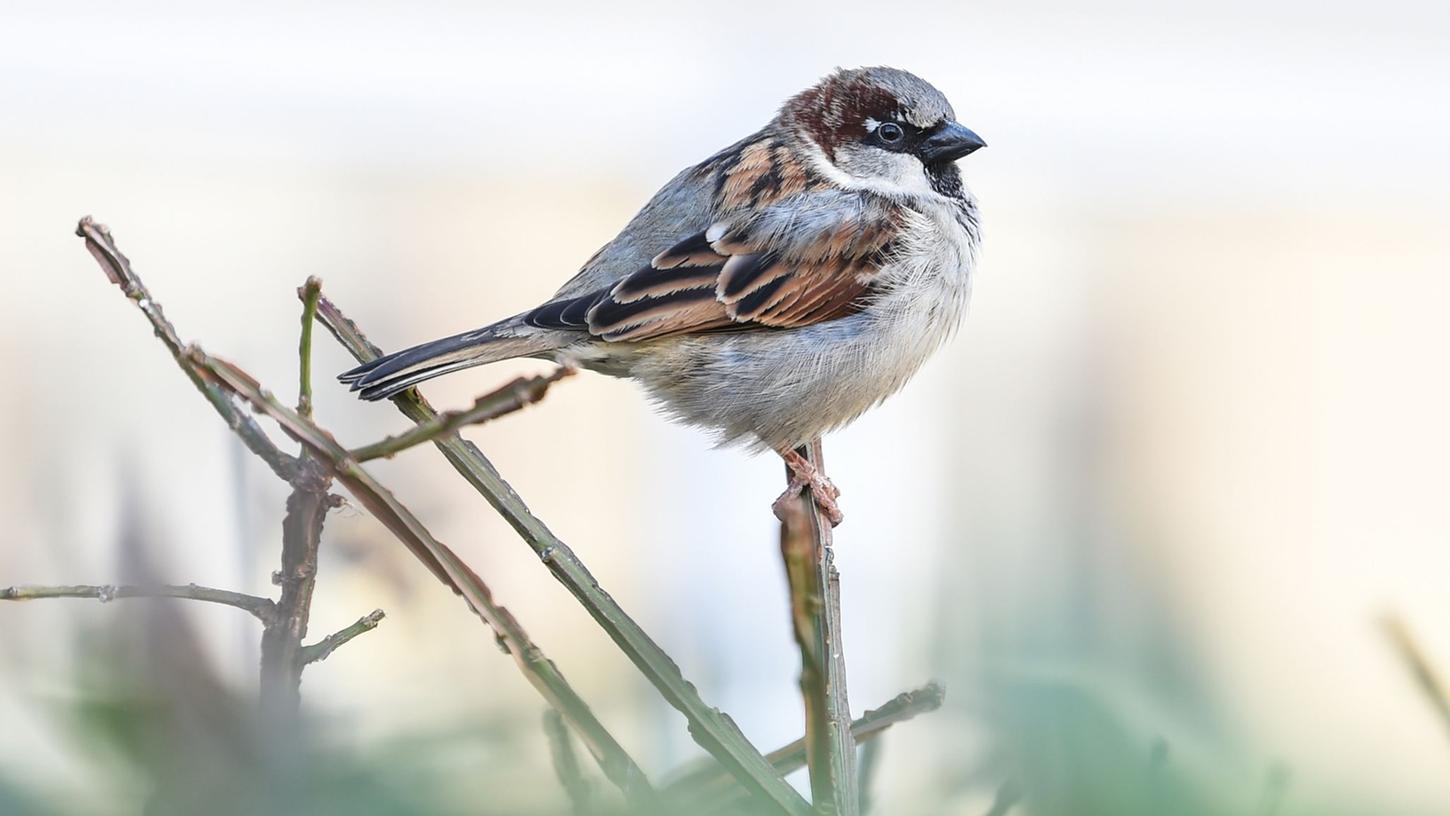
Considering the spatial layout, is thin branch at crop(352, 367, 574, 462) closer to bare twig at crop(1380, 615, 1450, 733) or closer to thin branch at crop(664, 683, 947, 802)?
thin branch at crop(664, 683, 947, 802)

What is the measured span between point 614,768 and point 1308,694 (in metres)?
0.29

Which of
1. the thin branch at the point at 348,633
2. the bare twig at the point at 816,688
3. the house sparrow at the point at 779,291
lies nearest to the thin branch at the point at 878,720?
the bare twig at the point at 816,688

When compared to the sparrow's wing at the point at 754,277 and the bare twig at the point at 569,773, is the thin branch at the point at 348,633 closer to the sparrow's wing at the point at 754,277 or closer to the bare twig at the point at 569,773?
the bare twig at the point at 569,773

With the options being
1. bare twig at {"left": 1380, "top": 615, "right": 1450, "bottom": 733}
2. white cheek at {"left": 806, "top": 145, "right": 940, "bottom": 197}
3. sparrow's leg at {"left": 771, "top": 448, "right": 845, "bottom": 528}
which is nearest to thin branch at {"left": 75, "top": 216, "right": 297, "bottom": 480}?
bare twig at {"left": 1380, "top": 615, "right": 1450, "bottom": 733}

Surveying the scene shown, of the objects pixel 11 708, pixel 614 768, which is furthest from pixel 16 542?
pixel 614 768

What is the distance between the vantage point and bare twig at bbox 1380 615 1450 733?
1.74 ft

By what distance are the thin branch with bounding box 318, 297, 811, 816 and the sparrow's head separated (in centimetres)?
155

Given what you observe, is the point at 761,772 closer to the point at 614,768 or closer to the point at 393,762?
the point at 614,768

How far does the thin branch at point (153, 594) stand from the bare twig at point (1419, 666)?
0.45 meters

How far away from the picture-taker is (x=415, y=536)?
659 millimetres

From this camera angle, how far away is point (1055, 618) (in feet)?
1.69

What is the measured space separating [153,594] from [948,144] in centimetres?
207

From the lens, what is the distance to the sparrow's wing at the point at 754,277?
1983mm

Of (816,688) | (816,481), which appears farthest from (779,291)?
(816,688)
